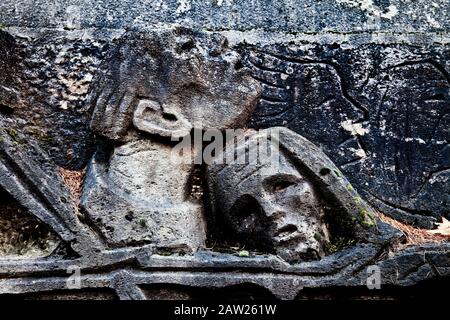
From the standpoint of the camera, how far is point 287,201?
3.00m

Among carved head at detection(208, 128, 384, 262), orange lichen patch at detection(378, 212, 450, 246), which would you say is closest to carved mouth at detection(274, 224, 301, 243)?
carved head at detection(208, 128, 384, 262)

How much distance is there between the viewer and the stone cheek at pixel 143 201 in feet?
9.70

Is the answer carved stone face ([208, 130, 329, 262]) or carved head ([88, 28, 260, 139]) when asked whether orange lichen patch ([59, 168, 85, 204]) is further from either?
carved stone face ([208, 130, 329, 262])

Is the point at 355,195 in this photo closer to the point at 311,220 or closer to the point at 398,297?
the point at 311,220

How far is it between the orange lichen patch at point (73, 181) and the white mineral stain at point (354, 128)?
1292 millimetres

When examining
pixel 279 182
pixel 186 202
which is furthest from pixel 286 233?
pixel 186 202

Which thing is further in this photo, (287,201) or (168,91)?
(168,91)

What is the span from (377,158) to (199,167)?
884 mm

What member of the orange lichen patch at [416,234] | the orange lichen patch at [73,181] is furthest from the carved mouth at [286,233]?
the orange lichen patch at [73,181]

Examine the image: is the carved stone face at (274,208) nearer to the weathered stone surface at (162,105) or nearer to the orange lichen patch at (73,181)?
the weathered stone surface at (162,105)

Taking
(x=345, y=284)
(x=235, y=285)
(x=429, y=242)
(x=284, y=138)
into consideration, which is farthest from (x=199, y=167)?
(x=429, y=242)

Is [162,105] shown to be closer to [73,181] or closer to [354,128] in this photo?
[73,181]

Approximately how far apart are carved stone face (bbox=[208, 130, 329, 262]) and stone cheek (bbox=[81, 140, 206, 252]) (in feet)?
0.56

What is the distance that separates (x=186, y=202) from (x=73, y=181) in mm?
552
